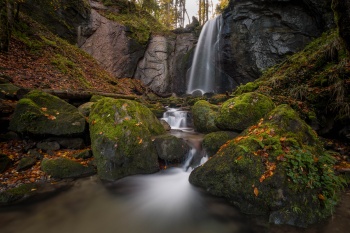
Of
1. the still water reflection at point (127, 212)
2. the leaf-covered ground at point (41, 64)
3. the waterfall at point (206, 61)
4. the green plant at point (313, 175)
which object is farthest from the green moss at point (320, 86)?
the waterfall at point (206, 61)

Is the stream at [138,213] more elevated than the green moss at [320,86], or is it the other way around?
the green moss at [320,86]

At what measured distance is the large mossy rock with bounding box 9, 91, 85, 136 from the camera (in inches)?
179

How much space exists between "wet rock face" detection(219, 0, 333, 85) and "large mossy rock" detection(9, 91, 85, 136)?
39.6 ft

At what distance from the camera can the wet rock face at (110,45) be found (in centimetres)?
1642

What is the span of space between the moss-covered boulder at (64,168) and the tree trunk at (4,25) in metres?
6.72

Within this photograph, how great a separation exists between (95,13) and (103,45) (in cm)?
333

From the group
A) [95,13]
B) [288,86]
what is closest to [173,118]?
[288,86]

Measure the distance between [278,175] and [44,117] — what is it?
5244mm

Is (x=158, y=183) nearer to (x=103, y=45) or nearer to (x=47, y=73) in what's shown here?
(x=47, y=73)

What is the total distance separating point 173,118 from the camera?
32.4 feet

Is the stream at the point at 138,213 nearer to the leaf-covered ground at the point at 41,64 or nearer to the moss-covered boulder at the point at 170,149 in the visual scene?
the moss-covered boulder at the point at 170,149

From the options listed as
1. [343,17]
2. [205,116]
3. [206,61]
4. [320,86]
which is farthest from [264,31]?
[343,17]

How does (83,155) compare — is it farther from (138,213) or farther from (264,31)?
(264,31)

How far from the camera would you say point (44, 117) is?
474 cm
